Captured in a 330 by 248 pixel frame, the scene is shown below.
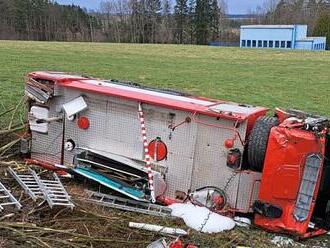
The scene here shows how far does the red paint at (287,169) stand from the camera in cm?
514

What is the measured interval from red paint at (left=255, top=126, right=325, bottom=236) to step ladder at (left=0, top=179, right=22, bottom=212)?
2420 mm

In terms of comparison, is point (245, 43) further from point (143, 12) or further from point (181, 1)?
point (143, 12)

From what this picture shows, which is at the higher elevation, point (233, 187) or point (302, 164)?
point (302, 164)

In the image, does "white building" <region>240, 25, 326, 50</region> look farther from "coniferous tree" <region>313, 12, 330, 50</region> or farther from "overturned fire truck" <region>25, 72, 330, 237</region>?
"overturned fire truck" <region>25, 72, 330, 237</region>

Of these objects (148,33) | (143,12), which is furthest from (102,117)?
(143,12)

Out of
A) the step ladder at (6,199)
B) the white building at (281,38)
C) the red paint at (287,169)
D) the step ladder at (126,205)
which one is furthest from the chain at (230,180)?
the white building at (281,38)

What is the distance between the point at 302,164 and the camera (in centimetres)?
517

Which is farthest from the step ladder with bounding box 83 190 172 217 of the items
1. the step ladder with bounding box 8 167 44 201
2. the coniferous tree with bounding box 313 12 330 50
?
the coniferous tree with bounding box 313 12 330 50

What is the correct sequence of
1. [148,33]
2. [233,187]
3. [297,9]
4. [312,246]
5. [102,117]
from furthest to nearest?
1. [297,9]
2. [148,33]
3. [102,117]
4. [233,187]
5. [312,246]

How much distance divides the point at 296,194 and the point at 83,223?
6.86 feet

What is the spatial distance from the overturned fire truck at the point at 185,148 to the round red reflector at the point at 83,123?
0.01 metres

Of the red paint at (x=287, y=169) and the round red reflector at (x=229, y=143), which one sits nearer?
the red paint at (x=287, y=169)

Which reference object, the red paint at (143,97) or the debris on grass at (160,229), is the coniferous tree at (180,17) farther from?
the debris on grass at (160,229)

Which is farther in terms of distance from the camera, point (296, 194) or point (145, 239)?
point (296, 194)
